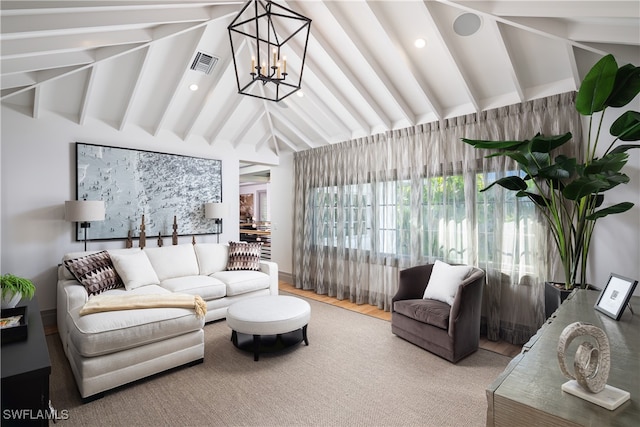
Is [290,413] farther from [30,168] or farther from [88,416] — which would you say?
[30,168]

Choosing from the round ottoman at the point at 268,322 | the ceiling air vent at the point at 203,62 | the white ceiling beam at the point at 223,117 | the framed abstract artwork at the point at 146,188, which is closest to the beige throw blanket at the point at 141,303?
the round ottoman at the point at 268,322

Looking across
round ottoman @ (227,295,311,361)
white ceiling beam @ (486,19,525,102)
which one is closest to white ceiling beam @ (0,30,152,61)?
round ottoman @ (227,295,311,361)

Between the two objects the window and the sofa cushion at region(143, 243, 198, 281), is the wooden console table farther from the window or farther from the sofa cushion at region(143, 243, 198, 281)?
the sofa cushion at region(143, 243, 198, 281)

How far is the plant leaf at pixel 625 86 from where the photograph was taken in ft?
6.93

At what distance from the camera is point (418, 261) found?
4.11 m

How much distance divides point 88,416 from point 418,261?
3.57m

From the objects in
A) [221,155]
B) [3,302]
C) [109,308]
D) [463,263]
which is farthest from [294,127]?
[3,302]

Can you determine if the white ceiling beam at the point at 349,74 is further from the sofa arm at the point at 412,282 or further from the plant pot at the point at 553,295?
the plant pot at the point at 553,295

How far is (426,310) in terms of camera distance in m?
3.12

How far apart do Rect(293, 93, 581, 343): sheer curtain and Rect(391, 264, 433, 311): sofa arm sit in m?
0.42

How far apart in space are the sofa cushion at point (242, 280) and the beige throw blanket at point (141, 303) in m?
1.06

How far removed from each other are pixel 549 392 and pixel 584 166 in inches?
89.0

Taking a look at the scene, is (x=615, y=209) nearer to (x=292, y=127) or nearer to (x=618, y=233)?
(x=618, y=233)

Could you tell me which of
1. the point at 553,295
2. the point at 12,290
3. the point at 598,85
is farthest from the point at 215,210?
the point at 598,85
